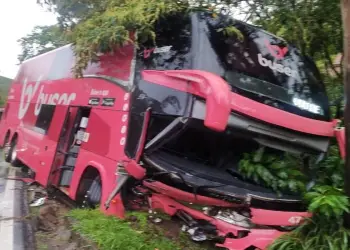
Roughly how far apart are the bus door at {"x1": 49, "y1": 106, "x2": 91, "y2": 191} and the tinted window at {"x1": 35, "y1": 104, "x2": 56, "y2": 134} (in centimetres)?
99

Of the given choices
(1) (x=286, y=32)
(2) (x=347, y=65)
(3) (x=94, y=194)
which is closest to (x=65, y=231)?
(3) (x=94, y=194)

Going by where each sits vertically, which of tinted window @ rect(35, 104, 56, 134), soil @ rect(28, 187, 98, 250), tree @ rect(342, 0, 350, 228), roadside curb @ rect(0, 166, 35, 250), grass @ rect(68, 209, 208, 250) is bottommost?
roadside curb @ rect(0, 166, 35, 250)

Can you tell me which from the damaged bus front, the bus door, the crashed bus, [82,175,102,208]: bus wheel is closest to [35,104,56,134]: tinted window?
the bus door

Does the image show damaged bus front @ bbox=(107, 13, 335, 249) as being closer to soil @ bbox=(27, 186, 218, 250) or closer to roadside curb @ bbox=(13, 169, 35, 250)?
soil @ bbox=(27, 186, 218, 250)

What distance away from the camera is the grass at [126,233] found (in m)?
4.28

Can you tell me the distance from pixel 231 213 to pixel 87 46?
115 inches

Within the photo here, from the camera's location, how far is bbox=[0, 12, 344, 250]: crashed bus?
163 inches

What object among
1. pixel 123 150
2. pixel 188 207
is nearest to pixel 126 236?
pixel 188 207

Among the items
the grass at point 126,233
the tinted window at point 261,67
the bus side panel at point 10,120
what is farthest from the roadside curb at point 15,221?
the bus side panel at point 10,120

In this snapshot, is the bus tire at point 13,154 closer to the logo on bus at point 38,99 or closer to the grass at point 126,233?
the logo on bus at point 38,99

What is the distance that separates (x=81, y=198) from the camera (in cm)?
618

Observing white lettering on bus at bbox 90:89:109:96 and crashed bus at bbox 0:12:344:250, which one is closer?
crashed bus at bbox 0:12:344:250

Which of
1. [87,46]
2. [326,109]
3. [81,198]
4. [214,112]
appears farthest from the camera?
[81,198]

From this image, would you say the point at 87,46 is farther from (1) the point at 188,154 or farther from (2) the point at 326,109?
(2) the point at 326,109
